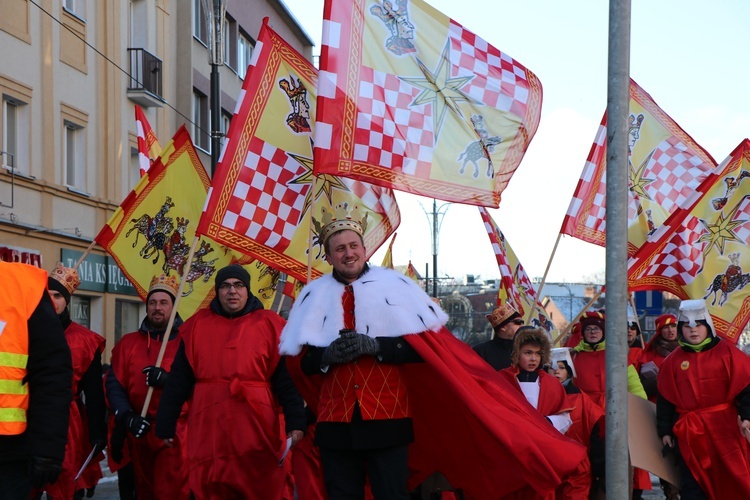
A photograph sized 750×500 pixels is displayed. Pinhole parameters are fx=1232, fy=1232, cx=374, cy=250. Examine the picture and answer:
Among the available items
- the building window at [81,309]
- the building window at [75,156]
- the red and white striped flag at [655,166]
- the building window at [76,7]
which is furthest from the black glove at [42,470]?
the building window at [76,7]

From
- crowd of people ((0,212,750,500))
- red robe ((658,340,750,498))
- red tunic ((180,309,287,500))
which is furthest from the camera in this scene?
red robe ((658,340,750,498))

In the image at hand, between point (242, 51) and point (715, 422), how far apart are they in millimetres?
28922

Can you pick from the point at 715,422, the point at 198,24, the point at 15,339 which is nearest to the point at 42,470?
the point at 15,339

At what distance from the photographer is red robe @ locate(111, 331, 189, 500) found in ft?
28.5

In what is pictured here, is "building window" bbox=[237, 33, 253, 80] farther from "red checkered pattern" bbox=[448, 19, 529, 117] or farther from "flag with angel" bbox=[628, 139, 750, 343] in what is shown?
"red checkered pattern" bbox=[448, 19, 529, 117]

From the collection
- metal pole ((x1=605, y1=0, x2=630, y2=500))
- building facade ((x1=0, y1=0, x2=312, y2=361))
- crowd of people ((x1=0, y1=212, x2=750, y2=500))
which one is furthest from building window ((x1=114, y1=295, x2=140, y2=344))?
metal pole ((x1=605, y1=0, x2=630, y2=500))

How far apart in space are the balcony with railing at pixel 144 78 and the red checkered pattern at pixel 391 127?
53.5 ft

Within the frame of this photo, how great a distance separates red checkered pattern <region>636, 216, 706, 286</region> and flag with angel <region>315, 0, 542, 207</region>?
3.20 m

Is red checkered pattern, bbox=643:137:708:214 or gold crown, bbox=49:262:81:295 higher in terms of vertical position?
red checkered pattern, bbox=643:137:708:214

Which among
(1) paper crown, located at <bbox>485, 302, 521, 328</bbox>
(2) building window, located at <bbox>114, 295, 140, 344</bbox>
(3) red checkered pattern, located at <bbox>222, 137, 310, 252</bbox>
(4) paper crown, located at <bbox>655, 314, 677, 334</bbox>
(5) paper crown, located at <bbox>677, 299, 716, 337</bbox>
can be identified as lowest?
(2) building window, located at <bbox>114, 295, 140, 344</bbox>

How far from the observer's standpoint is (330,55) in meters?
9.59

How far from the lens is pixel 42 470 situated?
16.5 ft

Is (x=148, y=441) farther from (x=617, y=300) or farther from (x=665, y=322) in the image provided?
(x=665, y=322)

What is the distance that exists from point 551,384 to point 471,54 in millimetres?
2882
